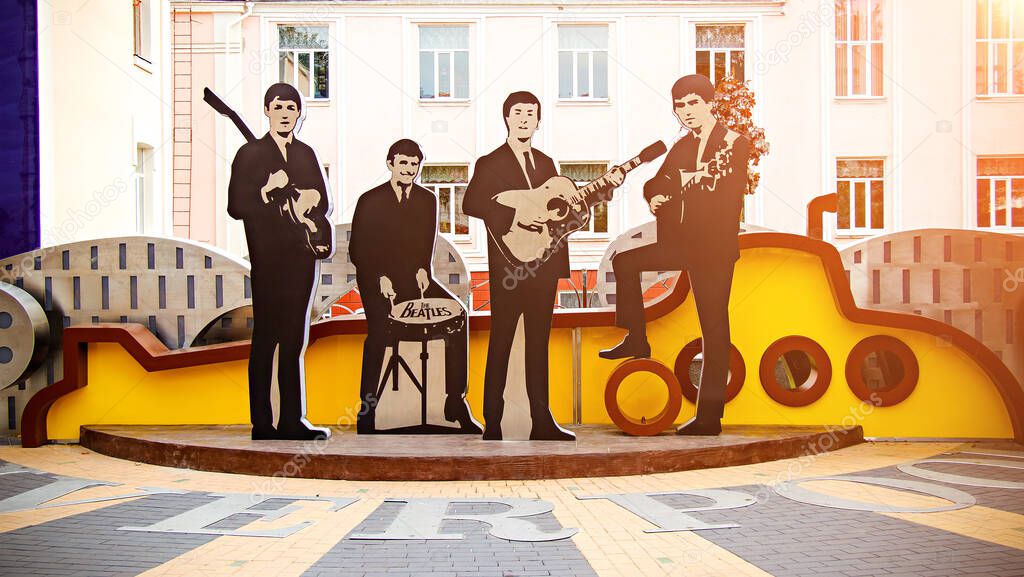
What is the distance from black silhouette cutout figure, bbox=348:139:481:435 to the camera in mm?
9273

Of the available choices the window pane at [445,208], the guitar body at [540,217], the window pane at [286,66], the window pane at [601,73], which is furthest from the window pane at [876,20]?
the guitar body at [540,217]

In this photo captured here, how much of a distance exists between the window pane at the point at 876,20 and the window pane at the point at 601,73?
281 inches

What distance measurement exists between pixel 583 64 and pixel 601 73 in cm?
55

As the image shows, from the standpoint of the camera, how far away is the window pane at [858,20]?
23.7 meters

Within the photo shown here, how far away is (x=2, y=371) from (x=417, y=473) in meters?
5.34

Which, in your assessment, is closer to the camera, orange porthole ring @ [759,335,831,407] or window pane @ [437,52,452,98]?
orange porthole ring @ [759,335,831,407]

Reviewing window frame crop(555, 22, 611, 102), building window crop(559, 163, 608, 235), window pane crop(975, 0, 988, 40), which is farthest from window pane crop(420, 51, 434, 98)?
window pane crop(975, 0, 988, 40)

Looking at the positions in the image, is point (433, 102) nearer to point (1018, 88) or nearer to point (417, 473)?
point (1018, 88)

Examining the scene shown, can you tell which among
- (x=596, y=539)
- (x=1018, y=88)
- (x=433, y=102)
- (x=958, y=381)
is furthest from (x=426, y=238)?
(x=1018, y=88)

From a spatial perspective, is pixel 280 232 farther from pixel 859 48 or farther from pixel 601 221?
pixel 859 48

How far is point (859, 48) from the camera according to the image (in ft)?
77.8

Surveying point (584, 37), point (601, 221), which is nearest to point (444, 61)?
point (584, 37)

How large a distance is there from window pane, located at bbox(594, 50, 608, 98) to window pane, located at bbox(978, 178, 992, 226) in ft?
33.4

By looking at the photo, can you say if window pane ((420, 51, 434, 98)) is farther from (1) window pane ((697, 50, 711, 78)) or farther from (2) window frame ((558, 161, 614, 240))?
(1) window pane ((697, 50, 711, 78))
